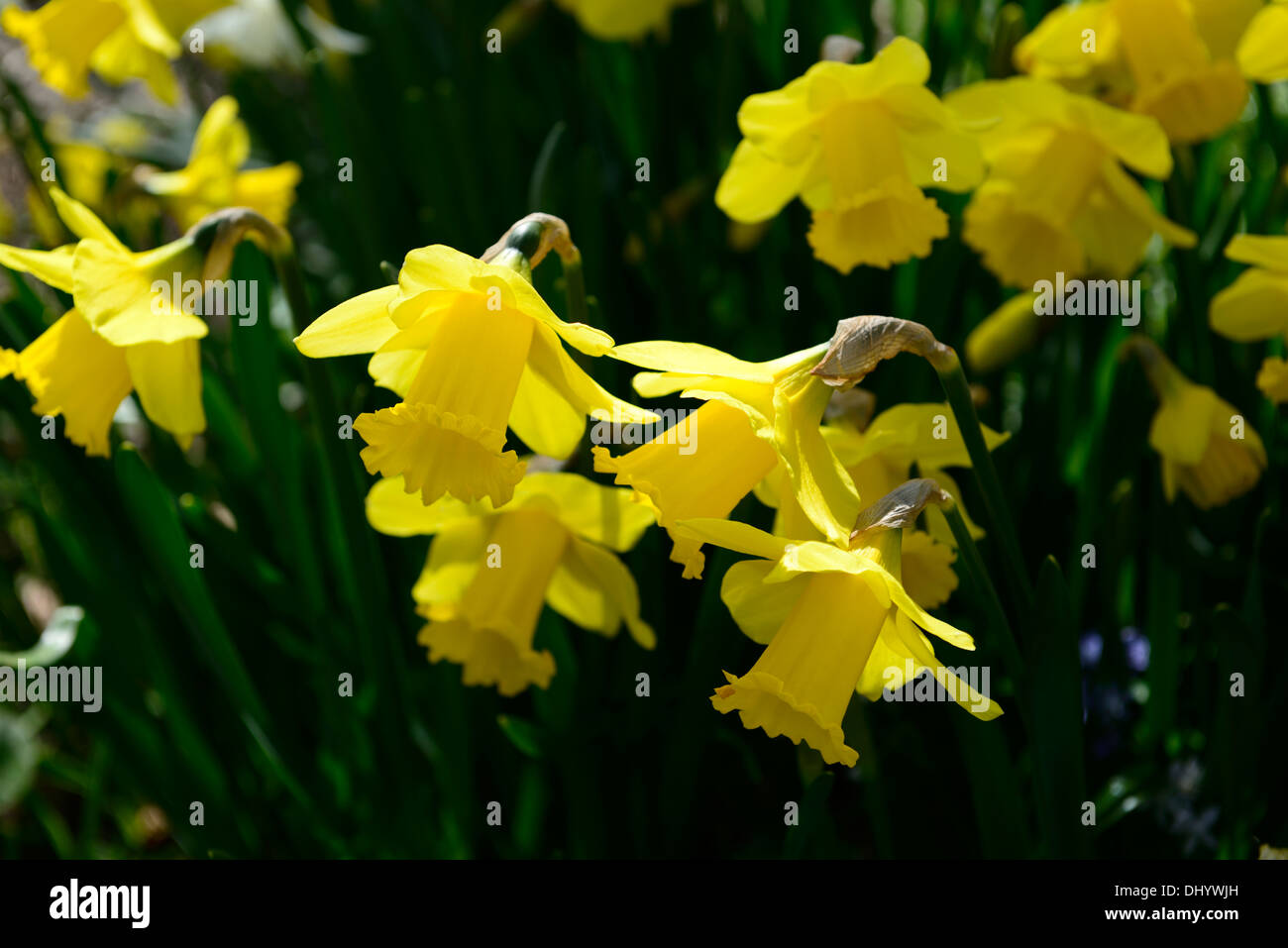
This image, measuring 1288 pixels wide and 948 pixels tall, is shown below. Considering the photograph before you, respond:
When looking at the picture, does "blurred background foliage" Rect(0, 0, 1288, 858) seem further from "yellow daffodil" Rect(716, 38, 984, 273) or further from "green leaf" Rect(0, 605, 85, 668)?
"yellow daffodil" Rect(716, 38, 984, 273)

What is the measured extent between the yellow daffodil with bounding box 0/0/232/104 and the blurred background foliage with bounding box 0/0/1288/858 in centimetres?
17

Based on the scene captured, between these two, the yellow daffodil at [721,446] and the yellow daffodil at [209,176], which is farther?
the yellow daffodil at [209,176]

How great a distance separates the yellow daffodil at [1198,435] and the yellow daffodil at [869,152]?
0.40 meters

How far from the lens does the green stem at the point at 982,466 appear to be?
105 centimetres

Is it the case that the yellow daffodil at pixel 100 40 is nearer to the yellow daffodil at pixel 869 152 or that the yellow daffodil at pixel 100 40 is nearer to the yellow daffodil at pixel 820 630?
the yellow daffodil at pixel 869 152

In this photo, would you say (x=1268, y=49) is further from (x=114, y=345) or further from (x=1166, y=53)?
(x=114, y=345)

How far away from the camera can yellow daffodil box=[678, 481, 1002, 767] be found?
0.94 meters

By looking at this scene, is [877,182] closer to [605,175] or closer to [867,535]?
[867,535]

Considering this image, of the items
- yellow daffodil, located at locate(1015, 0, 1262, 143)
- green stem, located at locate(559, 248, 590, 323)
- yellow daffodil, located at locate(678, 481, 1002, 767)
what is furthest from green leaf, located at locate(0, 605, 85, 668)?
yellow daffodil, located at locate(1015, 0, 1262, 143)

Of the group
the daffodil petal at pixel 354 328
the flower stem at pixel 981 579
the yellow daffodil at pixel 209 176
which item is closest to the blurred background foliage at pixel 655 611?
the flower stem at pixel 981 579

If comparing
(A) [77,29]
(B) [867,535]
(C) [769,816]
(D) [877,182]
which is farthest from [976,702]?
(A) [77,29]

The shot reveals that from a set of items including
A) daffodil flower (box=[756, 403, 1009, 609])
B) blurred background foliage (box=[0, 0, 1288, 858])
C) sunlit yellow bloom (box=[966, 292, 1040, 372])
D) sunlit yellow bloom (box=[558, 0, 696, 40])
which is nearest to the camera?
daffodil flower (box=[756, 403, 1009, 609])

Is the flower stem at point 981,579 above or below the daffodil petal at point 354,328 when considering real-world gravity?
below
